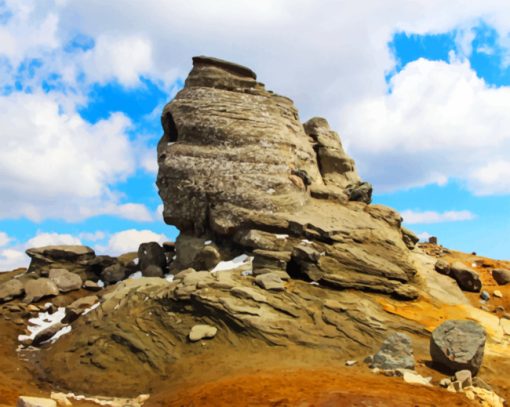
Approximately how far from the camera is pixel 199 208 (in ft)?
92.0

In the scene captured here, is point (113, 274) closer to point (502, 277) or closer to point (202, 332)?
point (202, 332)

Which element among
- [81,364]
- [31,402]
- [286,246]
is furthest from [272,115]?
[31,402]

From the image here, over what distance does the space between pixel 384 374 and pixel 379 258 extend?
11.0m

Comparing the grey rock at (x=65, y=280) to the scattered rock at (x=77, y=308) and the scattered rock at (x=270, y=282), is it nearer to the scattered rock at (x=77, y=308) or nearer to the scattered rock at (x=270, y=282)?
the scattered rock at (x=77, y=308)

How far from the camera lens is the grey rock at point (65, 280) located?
28.3 metres

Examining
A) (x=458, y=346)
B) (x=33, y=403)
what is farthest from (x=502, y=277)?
(x=33, y=403)

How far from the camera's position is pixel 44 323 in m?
24.5

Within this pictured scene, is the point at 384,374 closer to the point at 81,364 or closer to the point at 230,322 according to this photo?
the point at 230,322

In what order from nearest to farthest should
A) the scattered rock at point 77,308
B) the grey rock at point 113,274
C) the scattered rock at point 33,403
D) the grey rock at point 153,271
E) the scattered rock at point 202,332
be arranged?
1. the scattered rock at point 33,403
2. the scattered rock at point 202,332
3. the scattered rock at point 77,308
4. the grey rock at point 153,271
5. the grey rock at point 113,274

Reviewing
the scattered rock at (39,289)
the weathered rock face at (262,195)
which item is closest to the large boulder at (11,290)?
the scattered rock at (39,289)

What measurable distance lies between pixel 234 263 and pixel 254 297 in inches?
206

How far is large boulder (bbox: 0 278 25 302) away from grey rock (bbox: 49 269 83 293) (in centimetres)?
206

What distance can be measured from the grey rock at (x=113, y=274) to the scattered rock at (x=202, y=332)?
43.9ft

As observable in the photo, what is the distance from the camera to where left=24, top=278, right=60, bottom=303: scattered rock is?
2664 centimetres
